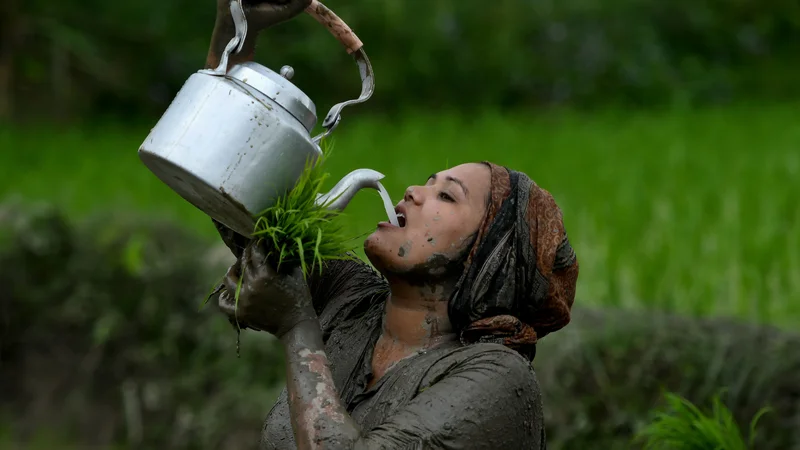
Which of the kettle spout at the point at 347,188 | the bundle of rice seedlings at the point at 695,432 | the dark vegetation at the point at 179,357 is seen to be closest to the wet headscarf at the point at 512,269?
the kettle spout at the point at 347,188

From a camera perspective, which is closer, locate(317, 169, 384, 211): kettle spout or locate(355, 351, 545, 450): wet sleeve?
locate(355, 351, 545, 450): wet sleeve

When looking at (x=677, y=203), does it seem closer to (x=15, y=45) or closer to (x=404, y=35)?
(x=404, y=35)

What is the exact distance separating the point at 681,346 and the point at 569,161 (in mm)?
4950

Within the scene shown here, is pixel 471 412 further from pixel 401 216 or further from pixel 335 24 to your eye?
pixel 335 24

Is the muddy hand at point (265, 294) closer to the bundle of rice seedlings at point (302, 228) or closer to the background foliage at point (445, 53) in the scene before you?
the bundle of rice seedlings at point (302, 228)

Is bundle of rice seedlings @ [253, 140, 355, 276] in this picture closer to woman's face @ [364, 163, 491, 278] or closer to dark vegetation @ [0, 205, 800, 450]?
woman's face @ [364, 163, 491, 278]

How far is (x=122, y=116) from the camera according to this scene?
44.9 feet

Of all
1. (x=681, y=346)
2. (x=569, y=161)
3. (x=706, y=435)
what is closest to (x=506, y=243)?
(x=706, y=435)

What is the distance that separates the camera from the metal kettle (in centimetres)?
261

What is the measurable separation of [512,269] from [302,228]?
443 mm

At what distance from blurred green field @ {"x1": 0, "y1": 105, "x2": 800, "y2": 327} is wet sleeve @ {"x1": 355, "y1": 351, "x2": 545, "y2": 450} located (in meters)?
2.21

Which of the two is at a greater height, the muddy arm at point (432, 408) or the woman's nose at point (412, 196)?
the woman's nose at point (412, 196)

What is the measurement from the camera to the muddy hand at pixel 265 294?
102 inches

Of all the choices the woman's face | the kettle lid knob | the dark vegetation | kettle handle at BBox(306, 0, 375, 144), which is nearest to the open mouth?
the woman's face
